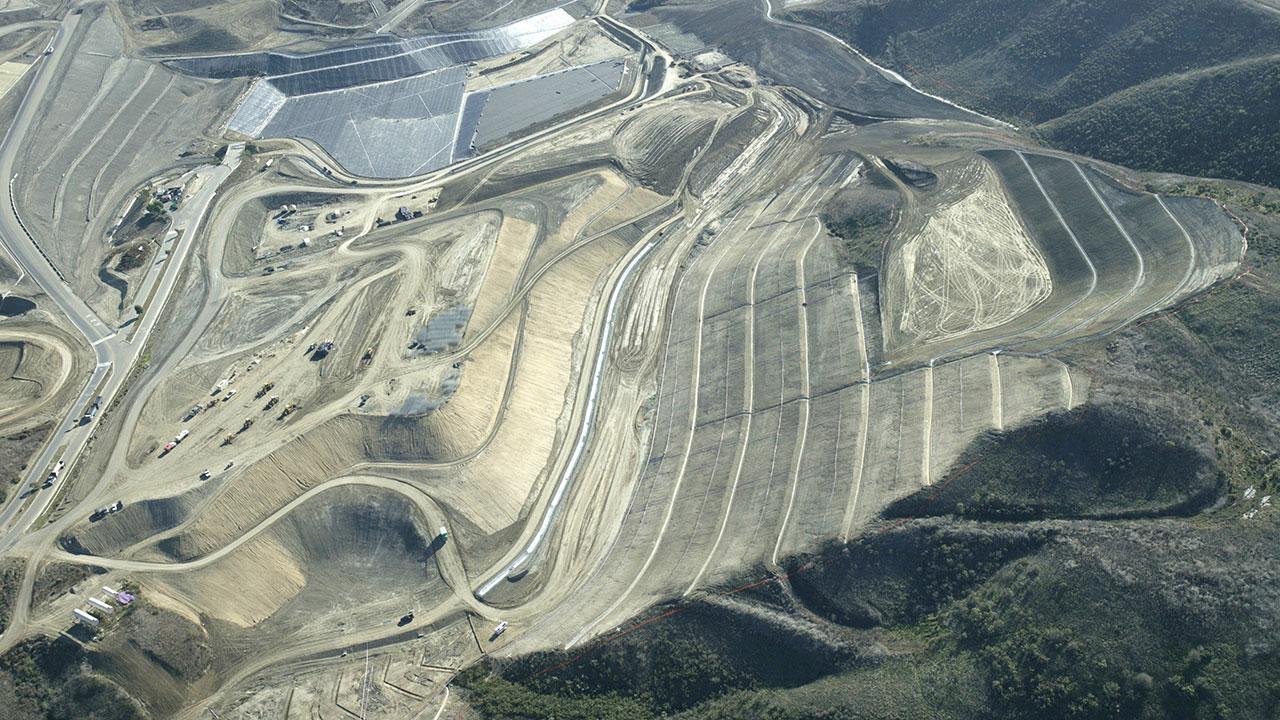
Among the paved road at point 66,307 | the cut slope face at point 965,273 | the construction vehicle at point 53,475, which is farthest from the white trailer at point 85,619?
the cut slope face at point 965,273

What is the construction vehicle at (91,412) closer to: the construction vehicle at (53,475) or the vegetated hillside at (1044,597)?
the construction vehicle at (53,475)

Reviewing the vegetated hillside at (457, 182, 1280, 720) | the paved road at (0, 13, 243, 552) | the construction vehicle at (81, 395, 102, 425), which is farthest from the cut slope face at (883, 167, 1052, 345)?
the paved road at (0, 13, 243, 552)

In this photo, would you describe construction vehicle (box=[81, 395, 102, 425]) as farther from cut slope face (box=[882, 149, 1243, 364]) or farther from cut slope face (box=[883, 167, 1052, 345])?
cut slope face (box=[883, 167, 1052, 345])

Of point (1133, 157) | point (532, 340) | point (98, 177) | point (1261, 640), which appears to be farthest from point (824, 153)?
point (98, 177)

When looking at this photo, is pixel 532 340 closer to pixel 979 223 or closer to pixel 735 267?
pixel 735 267

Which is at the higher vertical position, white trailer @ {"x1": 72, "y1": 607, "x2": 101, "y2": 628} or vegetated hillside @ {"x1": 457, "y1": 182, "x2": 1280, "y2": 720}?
vegetated hillside @ {"x1": 457, "y1": 182, "x2": 1280, "y2": 720}

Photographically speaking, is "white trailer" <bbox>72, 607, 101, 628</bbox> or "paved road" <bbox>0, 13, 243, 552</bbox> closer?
"white trailer" <bbox>72, 607, 101, 628</bbox>
